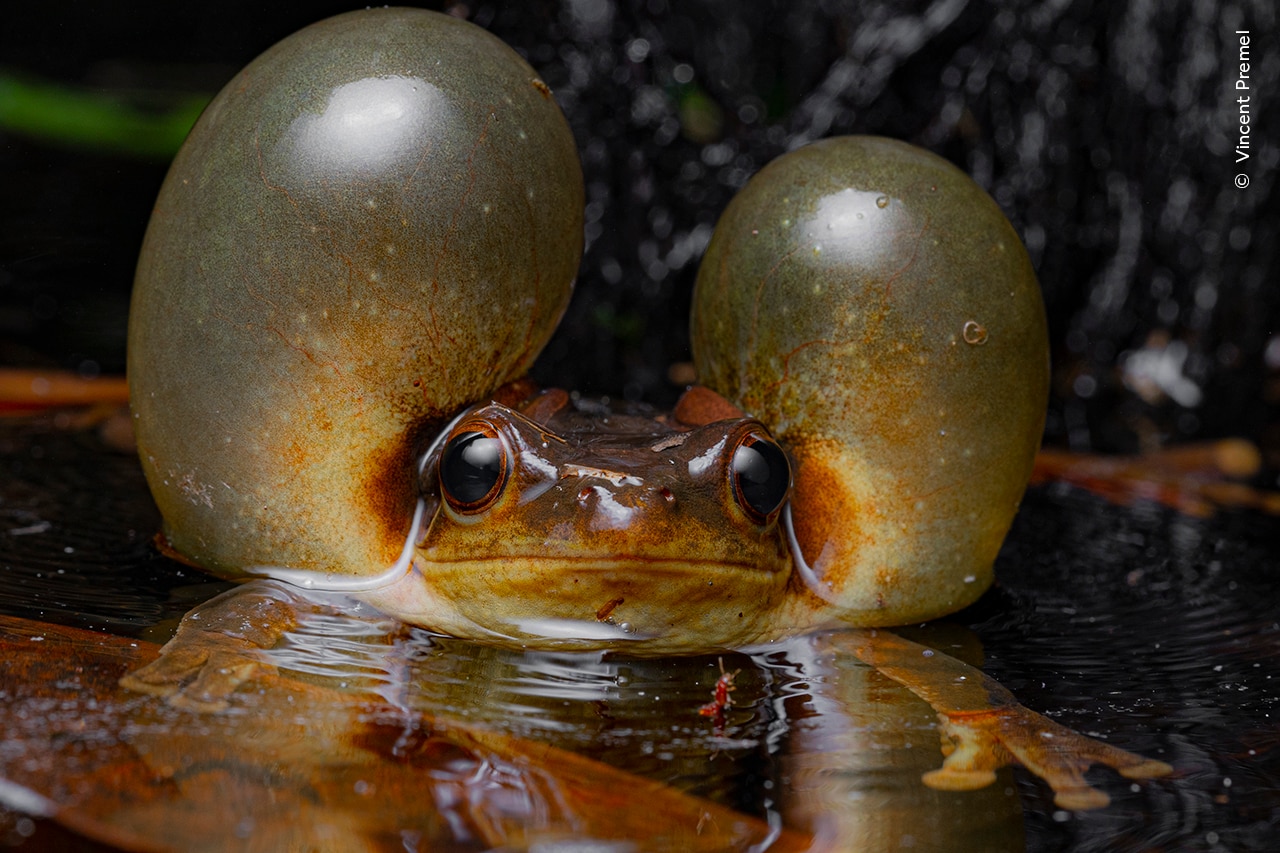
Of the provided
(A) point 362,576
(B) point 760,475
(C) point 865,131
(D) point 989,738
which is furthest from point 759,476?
(C) point 865,131

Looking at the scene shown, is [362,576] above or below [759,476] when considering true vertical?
below

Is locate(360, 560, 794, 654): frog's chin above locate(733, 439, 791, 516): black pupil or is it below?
below

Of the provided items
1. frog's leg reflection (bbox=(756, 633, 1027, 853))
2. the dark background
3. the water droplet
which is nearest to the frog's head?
frog's leg reflection (bbox=(756, 633, 1027, 853))

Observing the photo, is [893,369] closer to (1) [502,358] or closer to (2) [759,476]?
(2) [759,476]

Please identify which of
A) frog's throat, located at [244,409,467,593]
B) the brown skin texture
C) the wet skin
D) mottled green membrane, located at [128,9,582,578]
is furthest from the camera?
frog's throat, located at [244,409,467,593]

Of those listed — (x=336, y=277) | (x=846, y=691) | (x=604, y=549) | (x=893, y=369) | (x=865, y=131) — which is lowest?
(x=846, y=691)

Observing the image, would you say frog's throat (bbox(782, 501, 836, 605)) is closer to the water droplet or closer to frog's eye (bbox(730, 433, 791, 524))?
frog's eye (bbox(730, 433, 791, 524))
